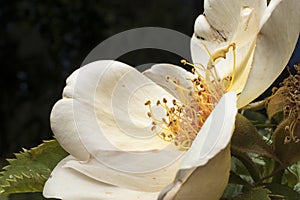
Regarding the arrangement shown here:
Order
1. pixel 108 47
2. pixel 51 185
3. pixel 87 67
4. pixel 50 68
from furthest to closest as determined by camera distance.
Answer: pixel 50 68 < pixel 108 47 < pixel 87 67 < pixel 51 185

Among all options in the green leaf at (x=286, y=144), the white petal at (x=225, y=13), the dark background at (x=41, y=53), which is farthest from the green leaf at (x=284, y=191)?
the dark background at (x=41, y=53)

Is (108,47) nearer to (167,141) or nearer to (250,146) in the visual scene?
(167,141)

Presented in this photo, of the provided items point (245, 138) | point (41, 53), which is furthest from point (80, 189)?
point (41, 53)

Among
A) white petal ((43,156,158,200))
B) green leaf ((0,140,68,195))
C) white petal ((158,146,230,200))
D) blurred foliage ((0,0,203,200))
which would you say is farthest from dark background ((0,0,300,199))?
white petal ((158,146,230,200))

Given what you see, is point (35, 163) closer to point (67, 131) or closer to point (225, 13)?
point (67, 131)

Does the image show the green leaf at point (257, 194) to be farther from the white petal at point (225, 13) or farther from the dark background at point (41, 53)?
the dark background at point (41, 53)

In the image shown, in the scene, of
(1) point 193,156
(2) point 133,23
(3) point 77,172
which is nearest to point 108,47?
(3) point 77,172
